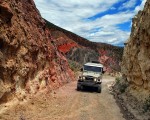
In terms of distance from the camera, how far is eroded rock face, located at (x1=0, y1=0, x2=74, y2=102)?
19953mm

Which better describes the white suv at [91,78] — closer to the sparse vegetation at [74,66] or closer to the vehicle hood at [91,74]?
the vehicle hood at [91,74]

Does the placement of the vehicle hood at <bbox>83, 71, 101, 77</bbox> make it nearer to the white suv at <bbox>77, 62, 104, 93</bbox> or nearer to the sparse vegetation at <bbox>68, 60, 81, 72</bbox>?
the white suv at <bbox>77, 62, 104, 93</bbox>

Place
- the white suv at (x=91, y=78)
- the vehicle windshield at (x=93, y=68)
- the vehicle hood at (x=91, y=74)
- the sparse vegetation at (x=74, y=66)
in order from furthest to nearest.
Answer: the sparse vegetation at (x=74, y=66) < the vehicle windshield at (x=93, y=68) < the vehicle hood at (x=91, y=74) < the white suv at (x=91, y=78)

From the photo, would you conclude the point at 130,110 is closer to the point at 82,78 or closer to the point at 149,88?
the point at 149,88

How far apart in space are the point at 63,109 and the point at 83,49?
6153 cm

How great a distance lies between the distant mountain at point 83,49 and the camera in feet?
261

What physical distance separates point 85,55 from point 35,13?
52833 mm

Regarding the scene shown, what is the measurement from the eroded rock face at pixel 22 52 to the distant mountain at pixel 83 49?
38.6 m

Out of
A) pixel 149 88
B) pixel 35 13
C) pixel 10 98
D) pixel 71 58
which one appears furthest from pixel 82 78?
pixel 71 58

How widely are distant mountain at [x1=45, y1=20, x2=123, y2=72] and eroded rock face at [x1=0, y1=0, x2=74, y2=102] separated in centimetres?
3863

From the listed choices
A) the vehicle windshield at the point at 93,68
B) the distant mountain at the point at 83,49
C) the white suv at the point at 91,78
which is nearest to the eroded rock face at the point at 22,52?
the white suv at the point at 91,78

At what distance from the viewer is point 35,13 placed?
2978 centimetres

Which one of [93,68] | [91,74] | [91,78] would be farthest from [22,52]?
[93,68]

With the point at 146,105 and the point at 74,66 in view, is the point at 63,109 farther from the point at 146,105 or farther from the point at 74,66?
Answer: the point at 74,66
